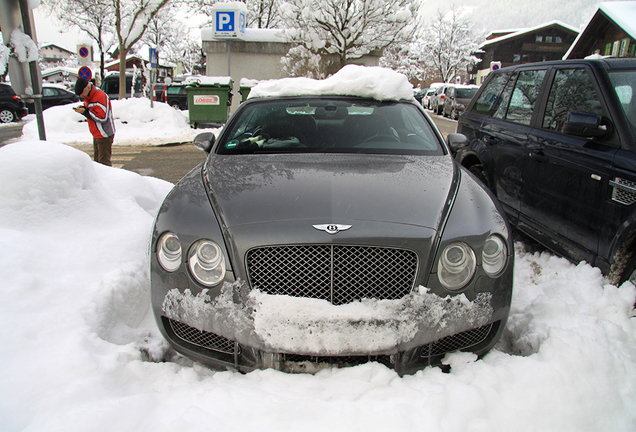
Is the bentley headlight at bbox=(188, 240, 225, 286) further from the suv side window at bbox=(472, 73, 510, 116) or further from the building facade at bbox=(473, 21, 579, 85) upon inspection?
the building facade at bbox=(473, 21, 579, 85)

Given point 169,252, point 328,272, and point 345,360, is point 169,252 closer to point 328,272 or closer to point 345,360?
point 328,272

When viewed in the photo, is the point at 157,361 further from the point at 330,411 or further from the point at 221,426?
the point at 330,411

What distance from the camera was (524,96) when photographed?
14.1 feet

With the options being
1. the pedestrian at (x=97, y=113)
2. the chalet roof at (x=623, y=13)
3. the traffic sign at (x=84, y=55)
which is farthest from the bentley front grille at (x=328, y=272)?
the chalet roof at (x=623, y=13)

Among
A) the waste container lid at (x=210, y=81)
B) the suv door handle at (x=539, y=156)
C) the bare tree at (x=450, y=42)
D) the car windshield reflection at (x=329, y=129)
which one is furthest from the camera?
the bare tree at (x=450, y=42)

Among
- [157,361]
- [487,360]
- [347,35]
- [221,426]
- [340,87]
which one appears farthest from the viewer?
[347,35]

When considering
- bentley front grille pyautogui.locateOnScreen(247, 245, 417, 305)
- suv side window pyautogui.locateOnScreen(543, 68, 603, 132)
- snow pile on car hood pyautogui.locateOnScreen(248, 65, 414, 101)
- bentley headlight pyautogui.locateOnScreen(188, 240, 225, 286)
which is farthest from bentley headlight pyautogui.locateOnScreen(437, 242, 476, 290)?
suv side window pyautogui.locateOnScreen(543, 68, 603, 132)

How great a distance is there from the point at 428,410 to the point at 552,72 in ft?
11.2

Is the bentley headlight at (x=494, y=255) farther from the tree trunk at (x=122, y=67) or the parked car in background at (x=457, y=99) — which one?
the parked car in background at (x=457, y=99)

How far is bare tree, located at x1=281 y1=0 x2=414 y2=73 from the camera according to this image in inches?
616

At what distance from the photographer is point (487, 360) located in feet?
7.21

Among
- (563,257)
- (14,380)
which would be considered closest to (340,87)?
(563,257)

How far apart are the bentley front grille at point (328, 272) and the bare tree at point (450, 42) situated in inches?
2217

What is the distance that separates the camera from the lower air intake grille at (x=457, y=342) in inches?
82.4
